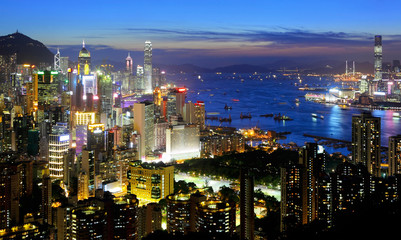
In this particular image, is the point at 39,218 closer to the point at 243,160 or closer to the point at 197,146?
the point at 243,160

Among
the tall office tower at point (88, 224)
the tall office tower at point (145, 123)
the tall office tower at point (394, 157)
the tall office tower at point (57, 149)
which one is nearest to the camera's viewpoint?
the tall office tower at point (88, 224)

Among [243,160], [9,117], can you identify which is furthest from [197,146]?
[9,117]

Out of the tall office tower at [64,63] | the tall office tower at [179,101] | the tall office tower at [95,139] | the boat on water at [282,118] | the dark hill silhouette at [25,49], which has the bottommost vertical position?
the boat on water at [282,118]

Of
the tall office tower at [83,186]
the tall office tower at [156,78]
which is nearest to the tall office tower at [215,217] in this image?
the tall office tower at [83,186]

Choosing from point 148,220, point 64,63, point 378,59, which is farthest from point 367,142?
point 378,59

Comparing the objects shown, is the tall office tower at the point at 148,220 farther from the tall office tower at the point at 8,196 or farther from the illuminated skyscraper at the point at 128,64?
the illuminated skyscraper at the point at 128,64

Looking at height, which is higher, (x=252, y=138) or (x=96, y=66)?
(x=96, y=66)
